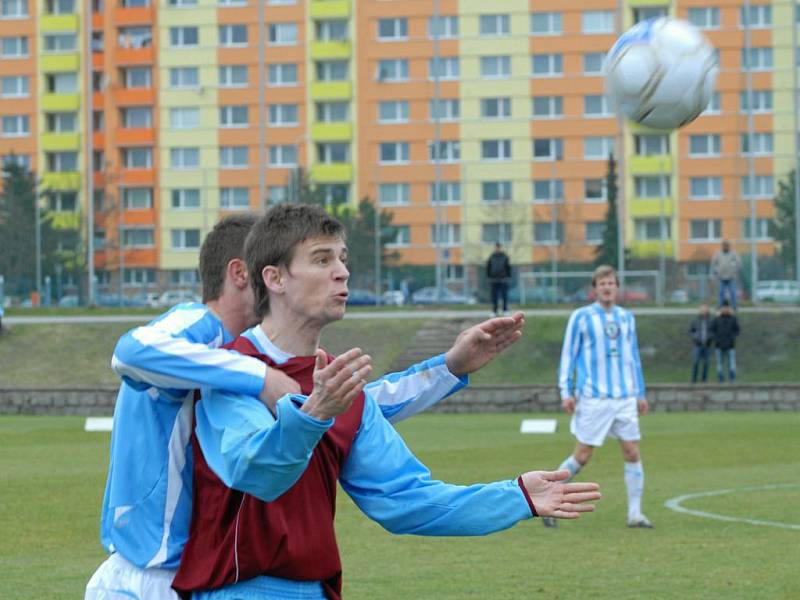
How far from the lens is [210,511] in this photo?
4.50m

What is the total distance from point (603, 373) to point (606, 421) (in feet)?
1.46

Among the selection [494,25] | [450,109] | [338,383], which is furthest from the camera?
[450,109]

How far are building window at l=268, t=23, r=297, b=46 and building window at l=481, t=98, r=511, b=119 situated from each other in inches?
518

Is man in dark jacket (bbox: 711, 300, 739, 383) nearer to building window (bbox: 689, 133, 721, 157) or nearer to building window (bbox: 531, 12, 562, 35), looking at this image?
building window (bbox: 531, 12, 562, 35)

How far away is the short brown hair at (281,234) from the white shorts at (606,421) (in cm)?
957

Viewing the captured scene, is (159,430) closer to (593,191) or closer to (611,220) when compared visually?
(611,220)

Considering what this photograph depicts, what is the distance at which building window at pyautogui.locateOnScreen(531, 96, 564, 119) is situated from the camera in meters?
82.1

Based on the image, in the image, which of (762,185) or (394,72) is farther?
(394,72)

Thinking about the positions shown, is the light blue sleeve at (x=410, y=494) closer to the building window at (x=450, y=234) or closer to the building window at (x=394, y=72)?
the building window at (x=450, y=234)

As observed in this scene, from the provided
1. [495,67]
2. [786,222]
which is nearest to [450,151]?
[495,67]

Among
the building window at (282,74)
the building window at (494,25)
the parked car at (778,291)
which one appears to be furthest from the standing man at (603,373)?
the building window at (282,74)

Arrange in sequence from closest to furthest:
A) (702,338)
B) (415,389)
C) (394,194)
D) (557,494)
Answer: (557,494) → (415,389) → (702,338) → (394,194)

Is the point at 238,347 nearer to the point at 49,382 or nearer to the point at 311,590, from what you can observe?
the point at 311,590

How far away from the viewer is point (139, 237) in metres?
81.8
